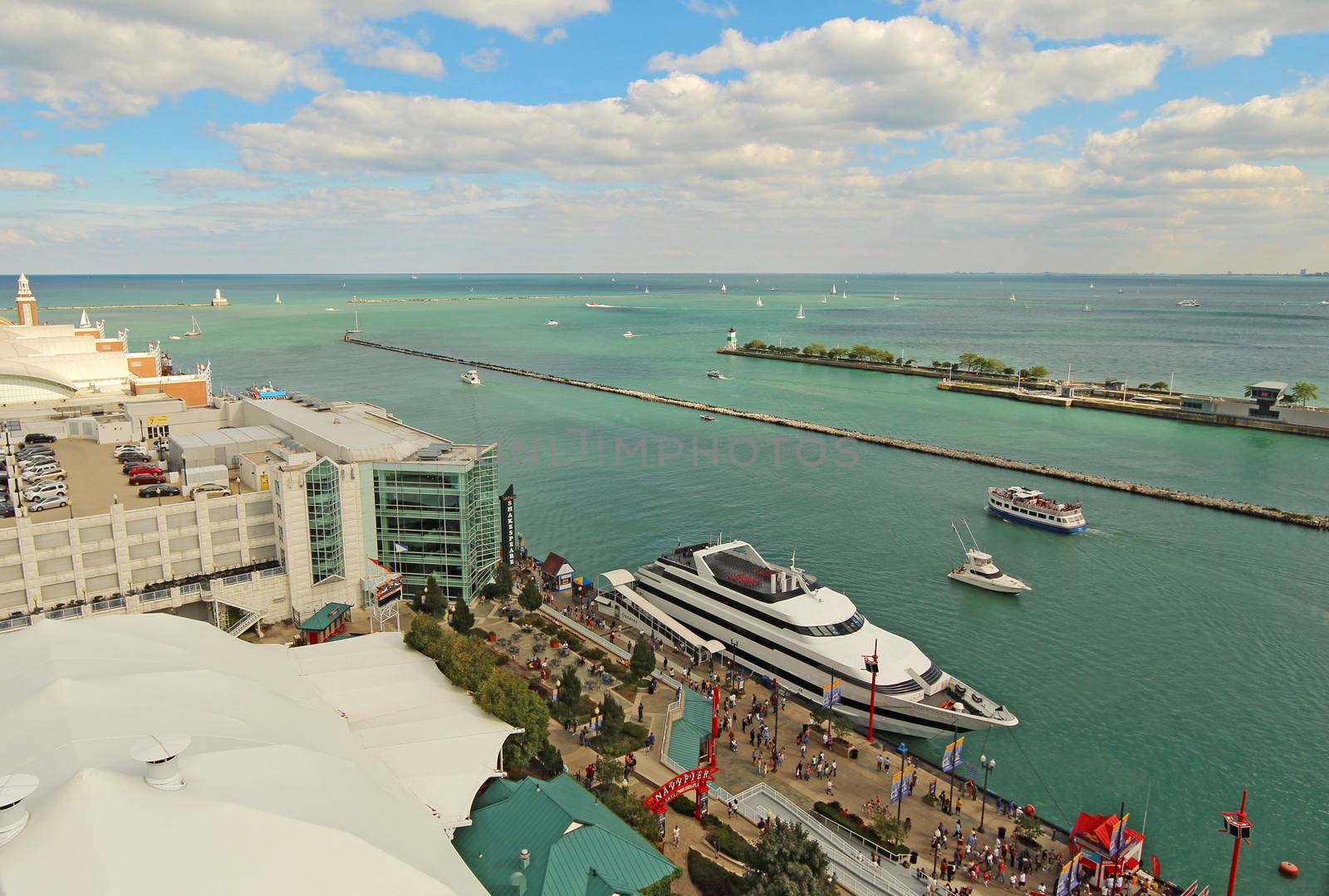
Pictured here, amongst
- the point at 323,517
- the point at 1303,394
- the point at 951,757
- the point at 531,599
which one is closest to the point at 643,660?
the point at 531,599

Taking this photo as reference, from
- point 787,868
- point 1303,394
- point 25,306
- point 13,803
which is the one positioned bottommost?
point 787,868

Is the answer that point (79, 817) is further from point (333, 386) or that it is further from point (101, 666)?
point (333, 386)

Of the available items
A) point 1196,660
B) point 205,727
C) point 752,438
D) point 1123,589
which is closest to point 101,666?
point 205,727

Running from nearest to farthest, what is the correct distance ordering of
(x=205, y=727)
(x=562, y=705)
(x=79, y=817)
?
(x=79, y=817)
(x=205, y=727)
(x=562, y=705)

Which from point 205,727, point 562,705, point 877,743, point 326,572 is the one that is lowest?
point 877,743

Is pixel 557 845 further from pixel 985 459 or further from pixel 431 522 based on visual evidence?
pixel 985 459

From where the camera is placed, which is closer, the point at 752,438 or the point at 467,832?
the point at 467,832
